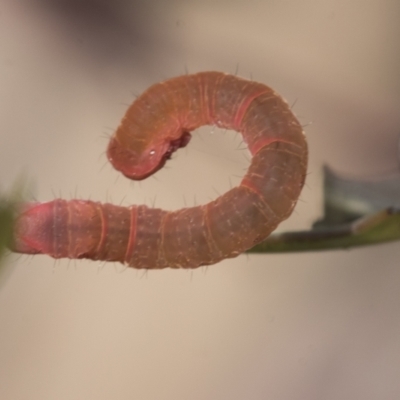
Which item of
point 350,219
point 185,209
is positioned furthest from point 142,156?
point 350,219

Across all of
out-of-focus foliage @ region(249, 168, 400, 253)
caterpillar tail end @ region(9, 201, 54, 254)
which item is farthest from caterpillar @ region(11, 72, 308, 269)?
out-of-focus foliage @ region(249, 168, 400, 253)

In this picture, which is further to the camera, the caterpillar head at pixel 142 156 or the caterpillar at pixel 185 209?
the caterpillar head at pixel 142 156

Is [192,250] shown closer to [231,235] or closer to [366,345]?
[231,235]

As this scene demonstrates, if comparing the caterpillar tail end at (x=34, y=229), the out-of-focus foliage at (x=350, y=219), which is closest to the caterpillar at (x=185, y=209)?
the caterpillar tail end at (x=34, y=229)

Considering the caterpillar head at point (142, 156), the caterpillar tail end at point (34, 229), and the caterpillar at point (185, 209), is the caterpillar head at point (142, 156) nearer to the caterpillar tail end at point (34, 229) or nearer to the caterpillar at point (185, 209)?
the caterpillar at point (185, 209)

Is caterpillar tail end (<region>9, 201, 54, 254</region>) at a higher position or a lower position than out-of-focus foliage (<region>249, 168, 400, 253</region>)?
lower

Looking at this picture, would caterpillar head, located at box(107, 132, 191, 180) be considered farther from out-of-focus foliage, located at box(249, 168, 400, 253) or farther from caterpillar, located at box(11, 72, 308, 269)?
out-of-focus foliage, located at box(249, 168, 400, 253)
